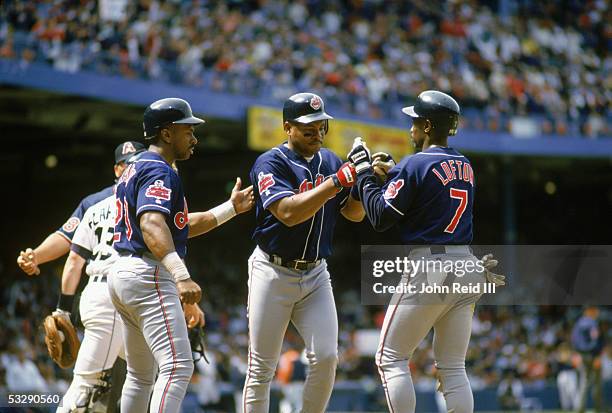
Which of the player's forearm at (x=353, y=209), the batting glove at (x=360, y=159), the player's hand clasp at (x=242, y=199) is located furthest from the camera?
the player's hand clasp at (x=242, y=199)

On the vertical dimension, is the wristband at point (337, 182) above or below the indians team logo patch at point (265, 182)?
below

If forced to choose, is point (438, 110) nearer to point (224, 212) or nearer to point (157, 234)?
point (224, 212)

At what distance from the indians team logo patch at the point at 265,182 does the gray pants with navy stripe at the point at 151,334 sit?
2.20 ft

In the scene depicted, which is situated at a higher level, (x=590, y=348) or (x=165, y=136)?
(x=165, y=136)

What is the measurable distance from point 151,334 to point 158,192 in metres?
0.69

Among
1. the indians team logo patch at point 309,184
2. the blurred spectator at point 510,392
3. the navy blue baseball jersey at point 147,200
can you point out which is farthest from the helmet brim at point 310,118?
the blurred spectator at point 510,392

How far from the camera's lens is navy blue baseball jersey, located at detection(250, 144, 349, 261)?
496 centimetres

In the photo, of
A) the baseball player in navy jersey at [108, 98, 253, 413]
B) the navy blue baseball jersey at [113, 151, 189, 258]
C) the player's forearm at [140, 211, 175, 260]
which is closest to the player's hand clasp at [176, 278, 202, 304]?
the baseball player in navy jersey at [108, 98, 253, 413]

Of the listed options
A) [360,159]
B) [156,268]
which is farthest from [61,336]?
[360,159]

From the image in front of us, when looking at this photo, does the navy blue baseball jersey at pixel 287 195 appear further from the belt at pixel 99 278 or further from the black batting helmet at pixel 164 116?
the belt at pixel 99 278

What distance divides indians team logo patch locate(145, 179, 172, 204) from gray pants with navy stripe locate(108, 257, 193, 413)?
1.14 ft

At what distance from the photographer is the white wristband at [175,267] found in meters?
4.47

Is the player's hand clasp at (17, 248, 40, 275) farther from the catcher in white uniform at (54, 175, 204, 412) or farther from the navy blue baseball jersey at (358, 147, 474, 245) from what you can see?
the navy blue baseball jersey at (358, 147, 474, 245)

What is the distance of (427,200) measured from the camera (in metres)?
4.80
